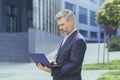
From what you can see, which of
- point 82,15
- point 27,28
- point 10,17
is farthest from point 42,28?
point 82,15

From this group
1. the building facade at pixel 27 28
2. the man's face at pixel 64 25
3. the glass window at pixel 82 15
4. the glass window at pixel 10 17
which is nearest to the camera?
the man's face at pixel 64 25

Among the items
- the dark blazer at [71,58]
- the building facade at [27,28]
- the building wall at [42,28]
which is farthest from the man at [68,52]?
the building wall at [42,28]

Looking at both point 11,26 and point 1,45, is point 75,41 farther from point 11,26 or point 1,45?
point 11,26

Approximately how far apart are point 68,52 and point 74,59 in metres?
0.13

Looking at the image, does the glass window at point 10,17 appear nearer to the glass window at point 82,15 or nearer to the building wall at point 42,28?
the building wall at point 42,28

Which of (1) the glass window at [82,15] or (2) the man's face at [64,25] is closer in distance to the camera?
(2) the man's face at [64,25]

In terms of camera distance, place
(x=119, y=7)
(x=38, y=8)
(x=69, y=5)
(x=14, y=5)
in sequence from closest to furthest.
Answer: (x=119, y=7), (x=38, y=8), (x=14, y=5), (x=69, y=5)

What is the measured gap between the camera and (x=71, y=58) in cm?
520

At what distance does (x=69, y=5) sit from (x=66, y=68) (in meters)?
65.1

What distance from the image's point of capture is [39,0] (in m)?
35.4

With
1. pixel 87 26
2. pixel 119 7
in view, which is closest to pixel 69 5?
pixel 87 26

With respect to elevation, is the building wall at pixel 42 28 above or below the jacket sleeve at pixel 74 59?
below

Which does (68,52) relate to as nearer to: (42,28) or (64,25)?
(64,25)

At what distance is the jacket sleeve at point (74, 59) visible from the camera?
5.16 meters
